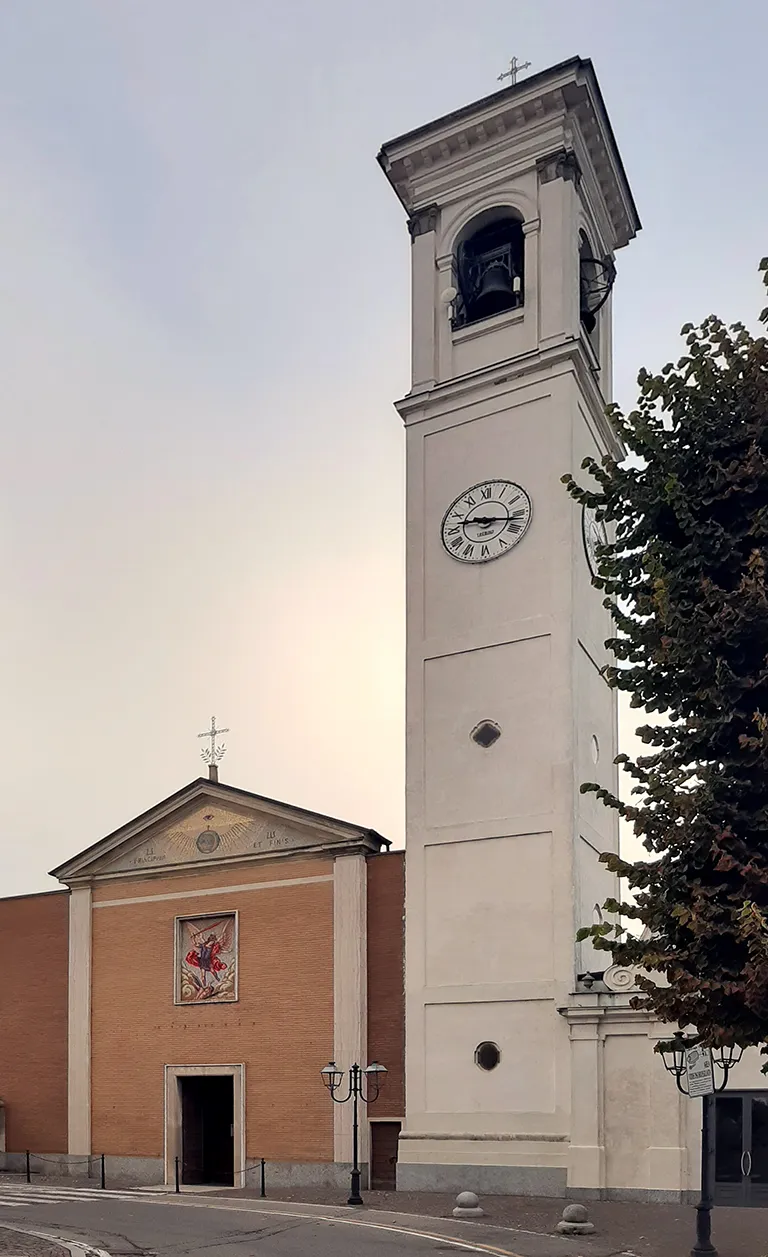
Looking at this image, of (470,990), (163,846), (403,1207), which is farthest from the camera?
(163,846)

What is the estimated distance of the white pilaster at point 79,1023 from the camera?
2809cm

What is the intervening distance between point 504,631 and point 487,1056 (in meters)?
7.85

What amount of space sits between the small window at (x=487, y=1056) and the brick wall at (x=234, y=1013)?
3.51 metres

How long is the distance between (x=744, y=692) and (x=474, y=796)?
528 inches

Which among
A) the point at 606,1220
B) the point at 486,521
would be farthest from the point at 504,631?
the point at 606,1220

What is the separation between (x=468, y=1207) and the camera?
19.8 meters

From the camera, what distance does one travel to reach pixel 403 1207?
69.6ft

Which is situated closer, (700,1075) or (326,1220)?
(700,1075)

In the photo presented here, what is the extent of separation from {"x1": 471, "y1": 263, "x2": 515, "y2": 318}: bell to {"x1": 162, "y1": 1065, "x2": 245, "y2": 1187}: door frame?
655 inches

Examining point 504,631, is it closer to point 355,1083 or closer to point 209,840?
point 209,840

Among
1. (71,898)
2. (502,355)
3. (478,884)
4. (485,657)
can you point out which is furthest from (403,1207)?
(502,355)

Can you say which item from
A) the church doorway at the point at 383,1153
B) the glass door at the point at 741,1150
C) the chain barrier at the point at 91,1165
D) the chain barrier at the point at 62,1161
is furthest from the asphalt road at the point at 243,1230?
the chain barrier at the point at 62,1161

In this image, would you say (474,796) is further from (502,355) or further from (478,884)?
(502,355)

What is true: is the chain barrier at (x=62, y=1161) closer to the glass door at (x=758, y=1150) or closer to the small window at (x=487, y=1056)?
the small window at (x=487, y=1056)
